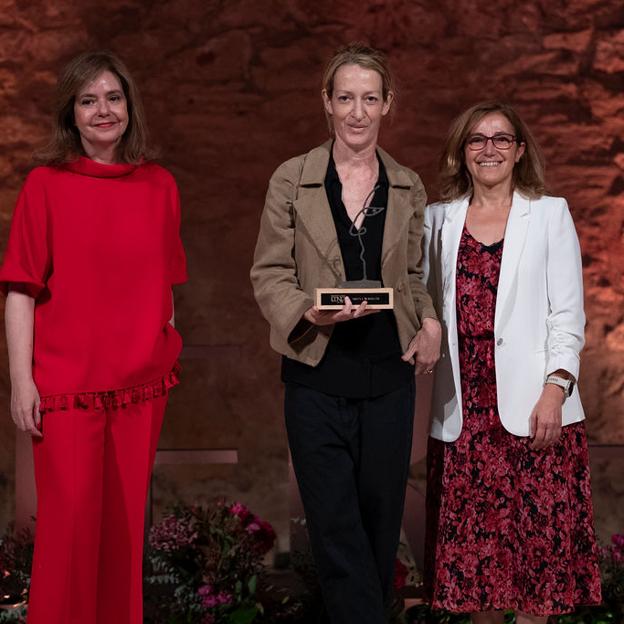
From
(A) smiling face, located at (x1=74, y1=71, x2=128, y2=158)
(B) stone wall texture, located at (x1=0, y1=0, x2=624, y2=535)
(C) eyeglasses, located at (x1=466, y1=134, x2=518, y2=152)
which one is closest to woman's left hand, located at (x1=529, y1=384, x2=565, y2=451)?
(C) eyeglasses, located at (x1=466, y1=134, x2=518, y2=152)

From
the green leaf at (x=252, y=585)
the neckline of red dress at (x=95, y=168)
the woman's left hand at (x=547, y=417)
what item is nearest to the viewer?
the neckline of red dress at (x=95, y=168)

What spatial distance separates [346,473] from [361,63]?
3.82 feet

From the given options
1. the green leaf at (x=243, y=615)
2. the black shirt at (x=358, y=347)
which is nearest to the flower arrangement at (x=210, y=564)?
the green leaf at (x=243, y=615)

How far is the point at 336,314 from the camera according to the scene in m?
2.58

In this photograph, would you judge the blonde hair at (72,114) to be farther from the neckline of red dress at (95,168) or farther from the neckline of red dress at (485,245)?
the neckline of red dress at (485,245)

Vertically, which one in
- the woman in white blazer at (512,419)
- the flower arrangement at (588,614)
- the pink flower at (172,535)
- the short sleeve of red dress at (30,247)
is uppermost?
the short sleeve of red dress at (30,247)

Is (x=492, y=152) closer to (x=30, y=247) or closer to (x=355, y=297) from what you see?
(x=355, y=297)

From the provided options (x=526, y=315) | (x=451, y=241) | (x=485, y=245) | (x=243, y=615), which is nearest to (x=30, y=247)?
(x=451, y=241)

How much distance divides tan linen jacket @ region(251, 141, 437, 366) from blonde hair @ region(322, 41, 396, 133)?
21cm

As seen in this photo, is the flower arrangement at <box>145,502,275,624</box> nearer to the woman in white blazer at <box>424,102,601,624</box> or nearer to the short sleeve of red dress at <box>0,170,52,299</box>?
the woman in white blazer at <box>424,102,601,624</box>

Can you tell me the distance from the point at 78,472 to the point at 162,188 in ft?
2.88

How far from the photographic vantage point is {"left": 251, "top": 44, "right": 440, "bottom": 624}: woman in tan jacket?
274 centimetres

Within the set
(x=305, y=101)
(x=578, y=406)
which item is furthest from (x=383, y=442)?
(x=305, y=101)

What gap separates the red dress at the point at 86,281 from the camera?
9.05ft
